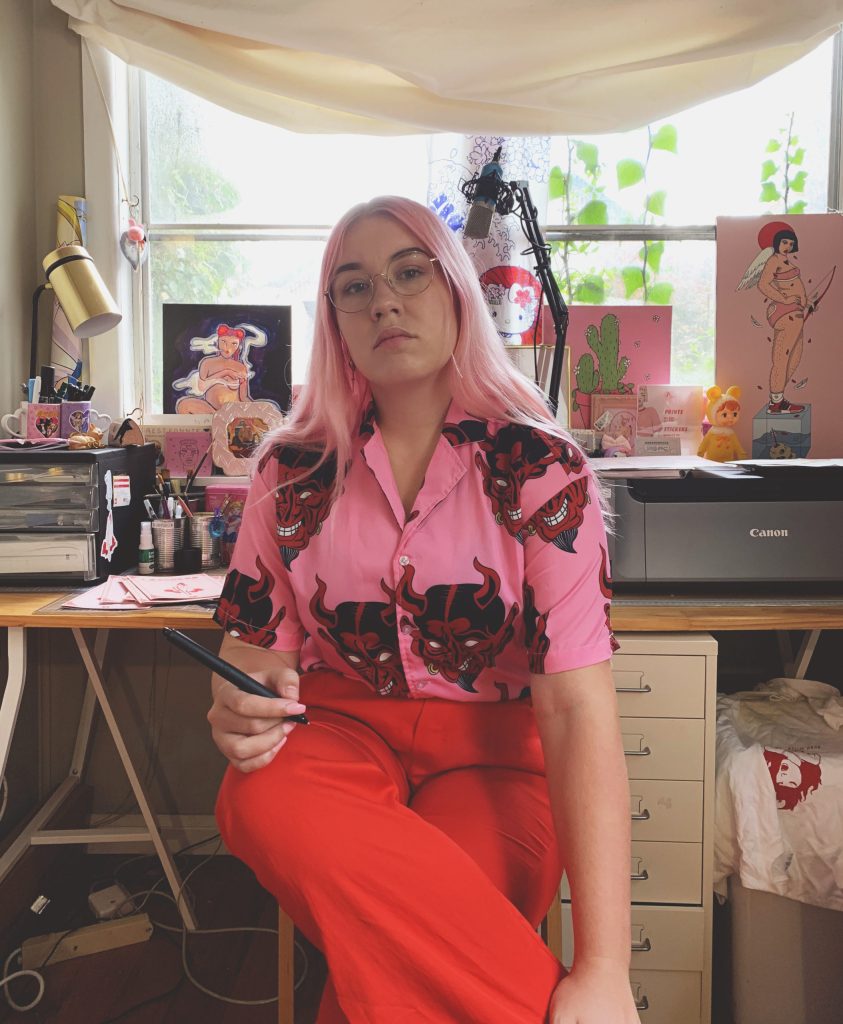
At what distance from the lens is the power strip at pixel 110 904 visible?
1.85 m

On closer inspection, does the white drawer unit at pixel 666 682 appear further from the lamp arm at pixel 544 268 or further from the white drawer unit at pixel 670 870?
the lamp arm at pixel 544 268

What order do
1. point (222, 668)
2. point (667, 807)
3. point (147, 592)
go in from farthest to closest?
point (147, 592) → point (667, 807) → point (222, 668)

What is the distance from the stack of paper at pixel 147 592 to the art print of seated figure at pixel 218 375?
0.57 meters

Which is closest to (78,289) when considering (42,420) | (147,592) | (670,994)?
(42,420)

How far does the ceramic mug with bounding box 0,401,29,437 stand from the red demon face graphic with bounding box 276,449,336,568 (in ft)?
3.29

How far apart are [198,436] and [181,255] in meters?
0.51

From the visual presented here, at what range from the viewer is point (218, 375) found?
211 cm

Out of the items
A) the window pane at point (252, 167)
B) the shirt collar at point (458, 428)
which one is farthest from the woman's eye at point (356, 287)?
the window pane at point (252, 167)

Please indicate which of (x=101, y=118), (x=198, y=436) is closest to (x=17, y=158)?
(x=101, y=118)

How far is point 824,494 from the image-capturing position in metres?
1.49

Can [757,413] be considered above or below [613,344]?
below

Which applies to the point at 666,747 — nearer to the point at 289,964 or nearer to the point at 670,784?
the point at 670,784

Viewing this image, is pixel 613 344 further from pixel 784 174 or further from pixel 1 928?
pixel 1 928

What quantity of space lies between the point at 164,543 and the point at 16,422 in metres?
0.52
